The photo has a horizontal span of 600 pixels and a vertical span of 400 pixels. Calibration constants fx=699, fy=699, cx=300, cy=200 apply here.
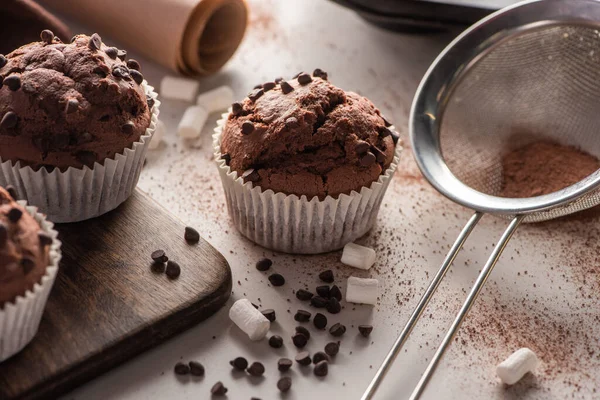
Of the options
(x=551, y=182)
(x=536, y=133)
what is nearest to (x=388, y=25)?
(x=536, y=133)

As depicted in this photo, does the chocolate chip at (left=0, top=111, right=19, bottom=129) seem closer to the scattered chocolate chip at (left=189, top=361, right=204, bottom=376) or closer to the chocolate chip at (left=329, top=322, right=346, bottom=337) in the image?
the scattered chocolate chip at (left=189, top=361, right=204, bottom=376)

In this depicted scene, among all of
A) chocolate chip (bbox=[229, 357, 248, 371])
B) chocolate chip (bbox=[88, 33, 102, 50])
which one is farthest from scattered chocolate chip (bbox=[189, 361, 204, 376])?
chocolate chip (bbox=[88, 33, 102, 50])

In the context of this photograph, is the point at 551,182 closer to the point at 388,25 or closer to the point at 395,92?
the point at 395,92

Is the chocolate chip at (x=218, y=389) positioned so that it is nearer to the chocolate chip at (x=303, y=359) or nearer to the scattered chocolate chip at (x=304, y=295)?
the chocolate chip at (x=303, y=359)

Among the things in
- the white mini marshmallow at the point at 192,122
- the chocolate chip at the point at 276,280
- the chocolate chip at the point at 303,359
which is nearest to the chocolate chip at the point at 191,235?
the chocolate chip at the point at 276,280

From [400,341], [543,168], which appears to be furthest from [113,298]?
[543,168]

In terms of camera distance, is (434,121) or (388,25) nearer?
(434,121)
